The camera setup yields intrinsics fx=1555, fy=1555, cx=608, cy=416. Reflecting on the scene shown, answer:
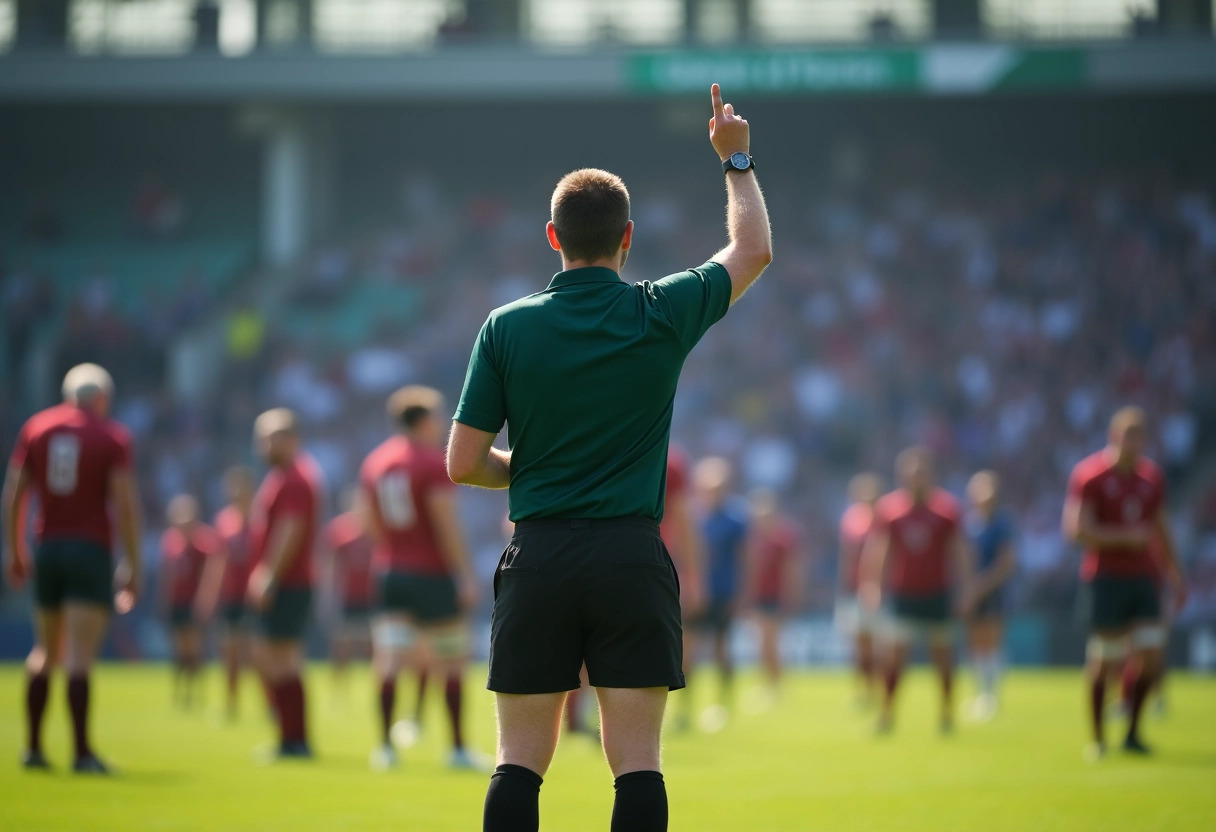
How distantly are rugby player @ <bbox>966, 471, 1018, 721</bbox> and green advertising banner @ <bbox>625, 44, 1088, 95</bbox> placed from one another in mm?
14386

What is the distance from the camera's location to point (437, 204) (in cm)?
3550

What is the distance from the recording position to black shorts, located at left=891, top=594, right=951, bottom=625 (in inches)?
626

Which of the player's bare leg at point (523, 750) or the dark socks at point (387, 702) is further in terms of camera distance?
the dark socks at point (387, 702)

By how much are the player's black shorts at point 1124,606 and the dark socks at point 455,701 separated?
507 cm

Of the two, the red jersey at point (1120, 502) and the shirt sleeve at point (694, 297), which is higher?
the shirt sleeve at point (694, 297)

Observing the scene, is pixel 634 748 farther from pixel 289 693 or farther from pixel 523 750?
pixel 289 693

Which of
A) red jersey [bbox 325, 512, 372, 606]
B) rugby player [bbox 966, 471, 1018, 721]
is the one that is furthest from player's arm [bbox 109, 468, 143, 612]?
rugby player [bbox 966, 471, 1018, 721]

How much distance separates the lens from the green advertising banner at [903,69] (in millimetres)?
31328

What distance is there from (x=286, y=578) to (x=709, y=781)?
12.2 feet

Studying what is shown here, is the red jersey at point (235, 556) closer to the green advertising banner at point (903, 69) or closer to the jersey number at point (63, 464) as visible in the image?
the jersey number at point (63, 464)

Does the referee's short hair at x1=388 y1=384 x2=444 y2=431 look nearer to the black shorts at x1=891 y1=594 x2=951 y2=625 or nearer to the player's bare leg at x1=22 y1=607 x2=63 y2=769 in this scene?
the player's bare leg at x1=22 y1=607 x2=63 y2=769

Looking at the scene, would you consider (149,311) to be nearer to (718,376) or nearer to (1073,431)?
(718,376)

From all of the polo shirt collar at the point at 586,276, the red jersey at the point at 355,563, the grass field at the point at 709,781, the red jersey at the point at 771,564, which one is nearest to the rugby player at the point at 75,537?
the grass field at the point at 709,781

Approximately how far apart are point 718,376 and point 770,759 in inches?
719
